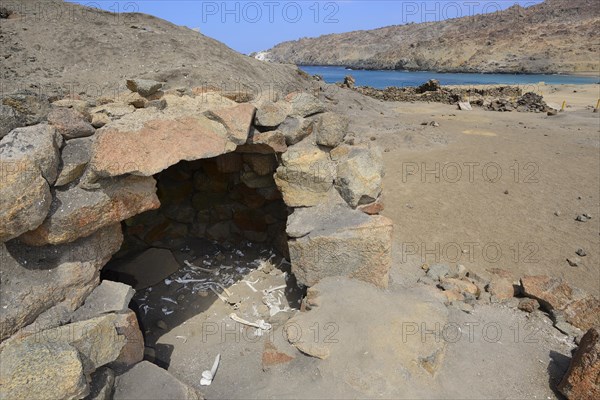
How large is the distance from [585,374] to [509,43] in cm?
6513

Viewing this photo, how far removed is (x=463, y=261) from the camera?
18.1ft

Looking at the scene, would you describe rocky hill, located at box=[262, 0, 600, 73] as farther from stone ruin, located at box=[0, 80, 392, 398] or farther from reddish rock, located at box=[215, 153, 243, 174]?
stone ruin, located at box=[0, 80, 392, 398]

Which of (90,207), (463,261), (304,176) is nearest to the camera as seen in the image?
(90,207)

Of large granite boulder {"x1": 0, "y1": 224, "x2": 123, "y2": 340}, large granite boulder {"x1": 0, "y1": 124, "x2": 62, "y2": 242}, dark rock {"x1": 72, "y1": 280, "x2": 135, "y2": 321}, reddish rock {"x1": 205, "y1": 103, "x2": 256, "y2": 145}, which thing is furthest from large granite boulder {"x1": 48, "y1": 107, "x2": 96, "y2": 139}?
dark rock {"x1": 72, "y1": 280, "x2": 135, "y2": 321}

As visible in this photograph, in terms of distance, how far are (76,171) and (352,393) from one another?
2.36 m

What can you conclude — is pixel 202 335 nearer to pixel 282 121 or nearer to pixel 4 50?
pixel 282 121

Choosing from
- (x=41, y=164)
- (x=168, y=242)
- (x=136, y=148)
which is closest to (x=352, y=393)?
(x=136, y=148)

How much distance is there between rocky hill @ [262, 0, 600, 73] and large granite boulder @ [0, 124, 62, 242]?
56.8 meters

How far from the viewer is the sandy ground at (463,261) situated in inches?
115

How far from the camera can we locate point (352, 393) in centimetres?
273

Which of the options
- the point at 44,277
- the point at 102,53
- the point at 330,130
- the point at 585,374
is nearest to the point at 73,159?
the point at 44,277

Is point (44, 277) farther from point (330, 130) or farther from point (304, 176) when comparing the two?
point (330, 130)

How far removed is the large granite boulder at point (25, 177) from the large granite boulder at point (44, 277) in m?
0.22

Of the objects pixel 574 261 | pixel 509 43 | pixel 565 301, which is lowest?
pixel 574 261
